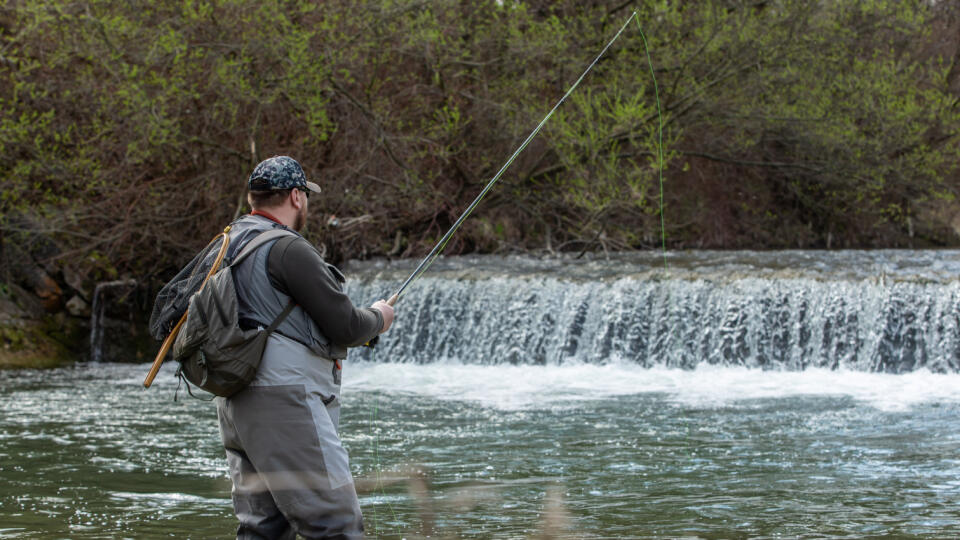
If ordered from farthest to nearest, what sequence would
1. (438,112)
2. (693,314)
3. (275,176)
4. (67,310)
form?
(438,112), (67,310), (693,314), (275,176)

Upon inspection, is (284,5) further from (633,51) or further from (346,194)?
(633,51)

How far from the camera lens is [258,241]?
3.22 m

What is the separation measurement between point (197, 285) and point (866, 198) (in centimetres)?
1762

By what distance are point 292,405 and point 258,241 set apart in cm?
48

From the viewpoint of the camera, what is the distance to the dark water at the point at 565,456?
5.24m

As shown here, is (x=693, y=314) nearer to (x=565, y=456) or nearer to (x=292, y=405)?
(x=565, y=456)

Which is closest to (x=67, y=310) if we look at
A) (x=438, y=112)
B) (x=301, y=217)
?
(x=438, y=112)

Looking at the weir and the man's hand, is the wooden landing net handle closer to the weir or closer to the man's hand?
the man's hand

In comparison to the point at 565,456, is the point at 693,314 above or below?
above

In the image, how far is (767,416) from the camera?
28.2 ft

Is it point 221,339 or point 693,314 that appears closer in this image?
point 221,339

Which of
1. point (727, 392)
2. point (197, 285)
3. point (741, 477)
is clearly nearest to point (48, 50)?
point (727, 392)

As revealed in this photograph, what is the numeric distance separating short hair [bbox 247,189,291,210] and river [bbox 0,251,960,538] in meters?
2.10

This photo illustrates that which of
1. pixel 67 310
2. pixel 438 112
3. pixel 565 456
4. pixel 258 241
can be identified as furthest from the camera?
pixel 438 112
